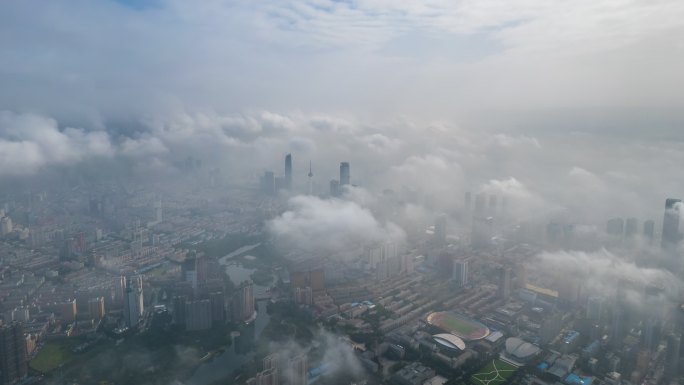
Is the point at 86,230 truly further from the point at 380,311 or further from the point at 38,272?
the point at 380,311

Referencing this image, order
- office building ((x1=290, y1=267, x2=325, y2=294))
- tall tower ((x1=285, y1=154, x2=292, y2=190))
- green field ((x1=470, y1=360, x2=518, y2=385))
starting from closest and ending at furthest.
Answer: green field ((x1=470, y1=360, x2=518, y2=385)) < office building ((x1=290, y1=267, x2=325, y2=294)) < tall tower ((x1=285, y1=154, x2=292, y2=190))

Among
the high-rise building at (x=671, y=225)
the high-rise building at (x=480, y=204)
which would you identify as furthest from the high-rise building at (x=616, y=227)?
the high-rise building at (x=480, y=204)

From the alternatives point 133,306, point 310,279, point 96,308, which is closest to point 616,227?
point 310,279

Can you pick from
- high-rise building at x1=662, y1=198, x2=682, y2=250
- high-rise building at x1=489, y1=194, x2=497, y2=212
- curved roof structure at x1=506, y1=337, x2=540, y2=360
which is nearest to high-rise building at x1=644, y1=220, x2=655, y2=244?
high-rise building at x1=662, y1=198, x2=682, y2=250

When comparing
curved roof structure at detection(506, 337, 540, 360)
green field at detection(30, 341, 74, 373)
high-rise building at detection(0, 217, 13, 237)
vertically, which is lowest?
green field at detection(30, 341, 74, 373)

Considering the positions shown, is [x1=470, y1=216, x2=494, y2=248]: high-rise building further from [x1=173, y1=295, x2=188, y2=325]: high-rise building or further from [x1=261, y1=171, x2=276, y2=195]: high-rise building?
[x1=261, y1=171, x2=276, y2=195]: high-rise building

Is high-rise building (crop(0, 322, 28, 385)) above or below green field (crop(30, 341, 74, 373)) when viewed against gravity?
above

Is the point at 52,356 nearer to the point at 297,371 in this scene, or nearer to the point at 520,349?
the point at 297,371

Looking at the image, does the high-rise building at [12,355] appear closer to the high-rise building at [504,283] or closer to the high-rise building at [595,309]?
the high-rise building at [504,283]
